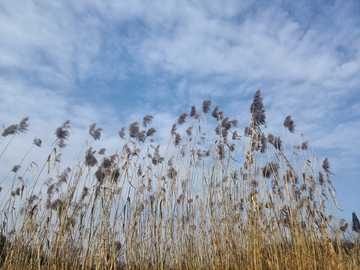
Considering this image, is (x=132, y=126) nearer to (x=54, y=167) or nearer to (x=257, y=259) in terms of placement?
(x=54, y=167)

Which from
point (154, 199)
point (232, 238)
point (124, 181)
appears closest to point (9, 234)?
point (124, 181)

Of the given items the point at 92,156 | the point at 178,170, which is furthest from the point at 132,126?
the point at 178,170

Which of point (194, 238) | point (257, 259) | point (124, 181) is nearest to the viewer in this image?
point (257, 259)

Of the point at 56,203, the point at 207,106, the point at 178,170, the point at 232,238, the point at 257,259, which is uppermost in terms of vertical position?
the point at 207,106

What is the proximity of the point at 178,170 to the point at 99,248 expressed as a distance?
1333mm

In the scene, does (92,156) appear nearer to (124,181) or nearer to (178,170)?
(124,181)

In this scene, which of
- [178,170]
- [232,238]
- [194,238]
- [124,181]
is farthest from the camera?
[178,170]

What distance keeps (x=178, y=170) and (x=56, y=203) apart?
1.65 m

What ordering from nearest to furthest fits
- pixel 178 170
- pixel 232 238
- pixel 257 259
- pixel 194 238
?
pixel 257 259
pixel 232 238
pixel 194 238
pixel 178 170

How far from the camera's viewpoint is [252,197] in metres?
2.95

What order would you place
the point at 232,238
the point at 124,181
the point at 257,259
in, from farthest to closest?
the point at 124,181 → the point at 232,238 → the point at 257,259

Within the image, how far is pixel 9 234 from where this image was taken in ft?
11.6

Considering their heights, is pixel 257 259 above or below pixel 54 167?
below

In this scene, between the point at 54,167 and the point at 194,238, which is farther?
the point at 54,167
